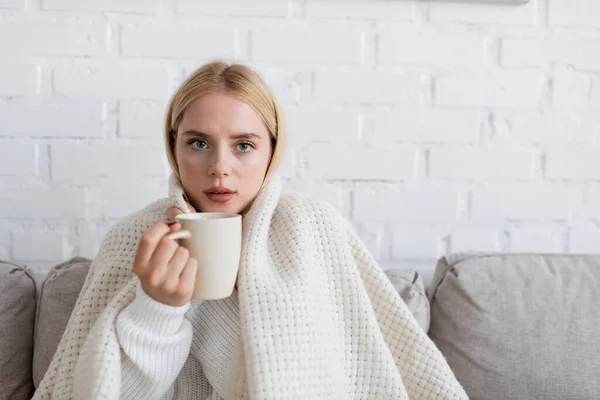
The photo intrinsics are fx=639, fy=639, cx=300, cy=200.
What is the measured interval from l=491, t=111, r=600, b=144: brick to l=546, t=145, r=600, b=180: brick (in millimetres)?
23

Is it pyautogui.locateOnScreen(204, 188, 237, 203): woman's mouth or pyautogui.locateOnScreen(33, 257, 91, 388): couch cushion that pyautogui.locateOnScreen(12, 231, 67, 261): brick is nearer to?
pyautogui.locateOnScreen(33, 257, 91, 388): couch cushion

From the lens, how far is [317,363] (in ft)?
3.16

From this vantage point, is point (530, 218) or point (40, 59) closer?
point (40, 59)

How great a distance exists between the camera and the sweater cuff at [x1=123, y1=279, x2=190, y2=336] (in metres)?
0.88

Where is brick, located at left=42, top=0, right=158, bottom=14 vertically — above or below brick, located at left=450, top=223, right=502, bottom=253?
above

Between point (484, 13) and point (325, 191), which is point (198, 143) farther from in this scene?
point (484, 13)

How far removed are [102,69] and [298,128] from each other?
0.45 metres

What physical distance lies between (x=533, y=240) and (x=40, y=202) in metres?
1.17

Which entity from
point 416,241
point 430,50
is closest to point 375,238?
point 416,241

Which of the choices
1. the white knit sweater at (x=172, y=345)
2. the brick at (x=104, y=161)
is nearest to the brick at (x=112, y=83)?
the brick at (x=104, y=161)

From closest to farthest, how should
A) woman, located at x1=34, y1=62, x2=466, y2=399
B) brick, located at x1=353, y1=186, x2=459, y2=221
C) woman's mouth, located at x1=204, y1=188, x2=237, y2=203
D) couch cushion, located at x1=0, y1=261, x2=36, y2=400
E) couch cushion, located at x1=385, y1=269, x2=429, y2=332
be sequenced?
woman, located at x1=34, y1=62, x2=466, y2=399 < woman's mouth, located at x1=204, y1=188, x2=237, y2=203 < couch cushion, located at x1=0, y1=261, x2=36, y2=400 < couch cushion, located at x1=385, y1=269, x2=429, y2=332 < brick, located at x1=353, y1=186, x2=459, y2=221

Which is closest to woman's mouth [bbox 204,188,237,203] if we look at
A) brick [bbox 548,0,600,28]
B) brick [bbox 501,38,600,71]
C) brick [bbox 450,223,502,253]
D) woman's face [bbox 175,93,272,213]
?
woman's face [bbox 175,93,272,213]

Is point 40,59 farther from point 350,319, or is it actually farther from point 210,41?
point 350,319

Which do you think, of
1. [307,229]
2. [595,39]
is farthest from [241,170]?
[595,39]
